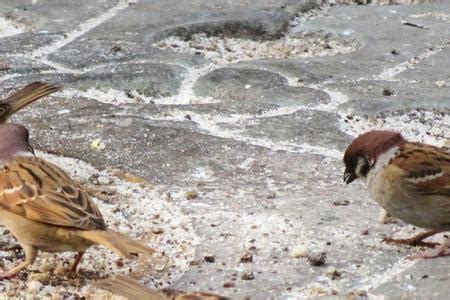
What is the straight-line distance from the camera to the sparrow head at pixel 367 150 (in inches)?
157

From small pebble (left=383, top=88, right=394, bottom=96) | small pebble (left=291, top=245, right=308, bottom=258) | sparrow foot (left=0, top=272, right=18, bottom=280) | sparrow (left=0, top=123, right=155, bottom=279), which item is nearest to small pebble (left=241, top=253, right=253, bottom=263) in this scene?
small pebble (left=291, top=245, right=308, bottom=258)

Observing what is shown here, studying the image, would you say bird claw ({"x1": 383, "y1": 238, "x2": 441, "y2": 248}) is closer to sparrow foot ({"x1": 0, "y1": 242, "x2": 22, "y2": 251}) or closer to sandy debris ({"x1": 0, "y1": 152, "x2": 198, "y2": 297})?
sandy debris ({"x1": 0, "y1": 152, "x2": 198, "y2": 297})

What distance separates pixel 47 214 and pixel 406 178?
1.34 m

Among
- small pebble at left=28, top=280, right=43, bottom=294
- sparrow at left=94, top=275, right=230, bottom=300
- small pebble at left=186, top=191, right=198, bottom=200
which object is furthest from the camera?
small pebble at left=186, top=191, right=198, bottom=200

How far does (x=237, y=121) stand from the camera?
5.19 m

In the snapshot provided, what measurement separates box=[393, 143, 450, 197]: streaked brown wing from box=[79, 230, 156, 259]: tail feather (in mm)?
1084

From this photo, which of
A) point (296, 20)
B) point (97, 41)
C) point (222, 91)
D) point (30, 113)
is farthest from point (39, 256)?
point (296, 20)

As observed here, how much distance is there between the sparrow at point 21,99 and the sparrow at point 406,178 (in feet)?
5.33

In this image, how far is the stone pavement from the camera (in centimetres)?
375

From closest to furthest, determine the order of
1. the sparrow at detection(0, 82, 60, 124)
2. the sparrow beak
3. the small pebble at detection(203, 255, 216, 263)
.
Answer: the small pebble at detection(203, 255, 216, 263), the sparrow beak, the sparrow at detection(0, 82, 60, 124)

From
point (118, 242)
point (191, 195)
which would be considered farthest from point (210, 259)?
point (191, 195)

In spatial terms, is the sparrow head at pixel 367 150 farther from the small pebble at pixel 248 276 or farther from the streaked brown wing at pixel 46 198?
the streaked brown wing at pixel 46 198

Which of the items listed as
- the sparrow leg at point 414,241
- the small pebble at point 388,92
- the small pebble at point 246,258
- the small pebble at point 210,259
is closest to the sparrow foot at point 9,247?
the small pebble at point 210,259

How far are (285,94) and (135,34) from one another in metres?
1.26
